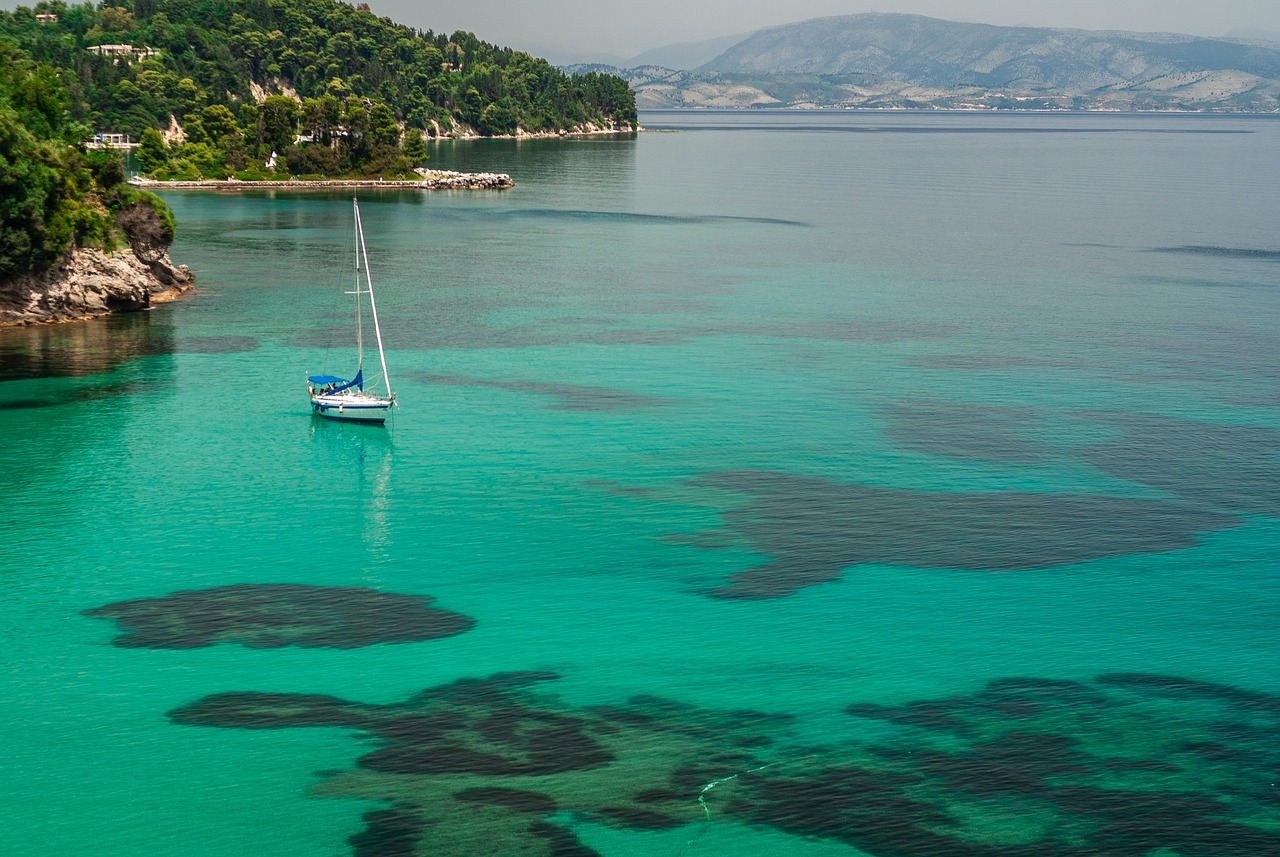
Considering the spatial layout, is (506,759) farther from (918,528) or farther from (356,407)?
(356,407)

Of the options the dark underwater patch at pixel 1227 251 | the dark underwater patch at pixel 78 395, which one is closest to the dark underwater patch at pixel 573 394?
the dark underwater patch at pixel 78 395

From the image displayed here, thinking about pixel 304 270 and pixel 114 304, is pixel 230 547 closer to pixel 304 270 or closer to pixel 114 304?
pixel 114 304

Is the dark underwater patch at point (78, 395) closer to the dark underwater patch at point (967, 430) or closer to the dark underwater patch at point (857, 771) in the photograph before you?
the dark underwater patch at point (857, 771)

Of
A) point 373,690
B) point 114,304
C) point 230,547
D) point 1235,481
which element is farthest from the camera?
point 114,304

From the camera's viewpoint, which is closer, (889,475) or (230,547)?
(230,547)

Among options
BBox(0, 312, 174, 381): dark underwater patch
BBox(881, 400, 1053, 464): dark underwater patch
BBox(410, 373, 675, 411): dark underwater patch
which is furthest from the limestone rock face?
BBox(881, 400, 1053, 464): dark underwater patch

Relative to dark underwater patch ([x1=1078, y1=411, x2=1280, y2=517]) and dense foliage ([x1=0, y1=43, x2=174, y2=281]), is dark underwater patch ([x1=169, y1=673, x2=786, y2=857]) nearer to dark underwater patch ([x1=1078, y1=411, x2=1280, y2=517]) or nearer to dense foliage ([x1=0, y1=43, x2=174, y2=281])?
dark underwater patch ([x1=1078, y1=411, x2=1280, y2=517])

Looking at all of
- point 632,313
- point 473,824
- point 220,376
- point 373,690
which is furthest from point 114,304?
point 473,824
